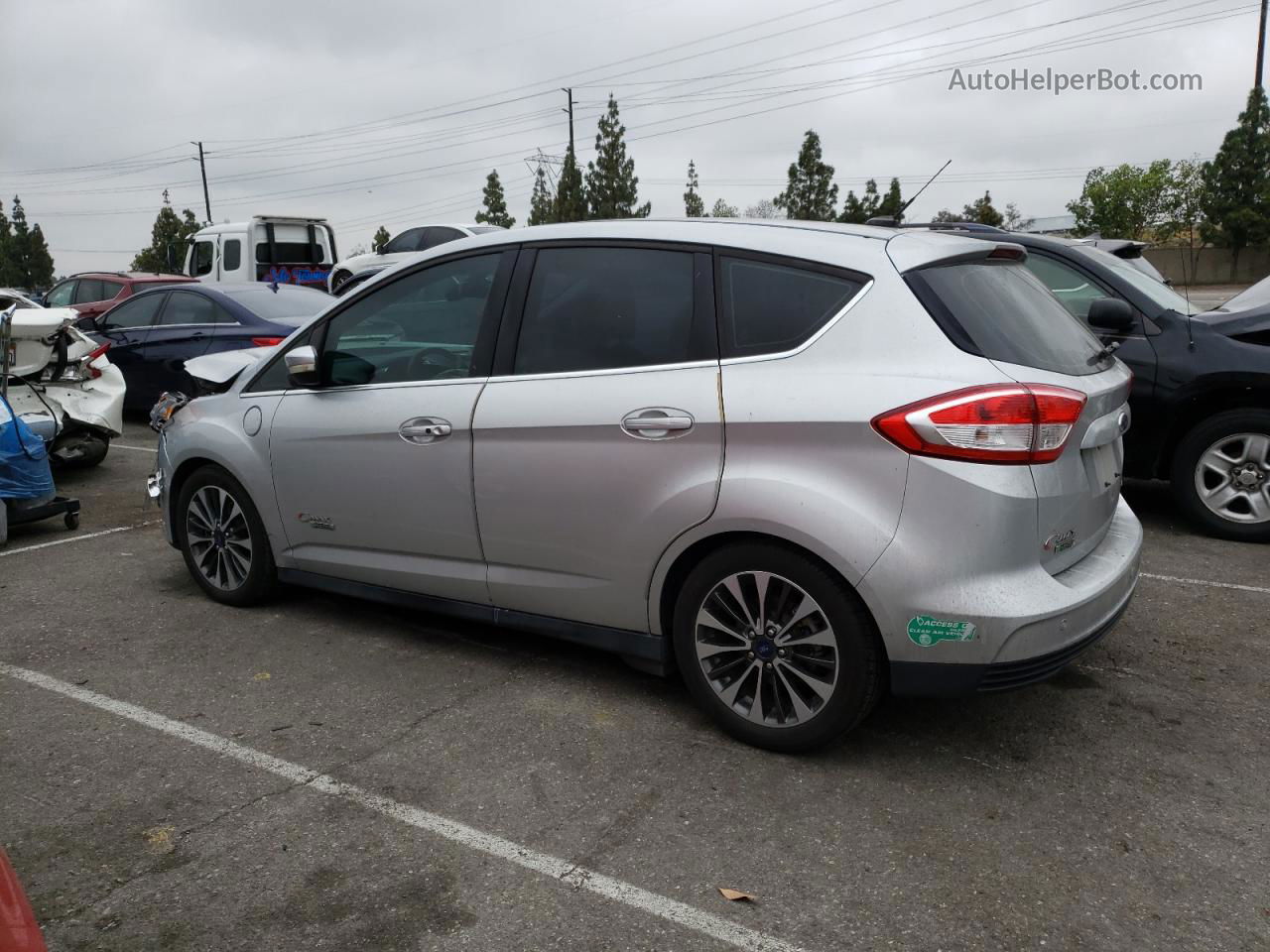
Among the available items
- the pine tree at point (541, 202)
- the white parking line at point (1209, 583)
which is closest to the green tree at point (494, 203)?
the pine tree at point (541, 202)

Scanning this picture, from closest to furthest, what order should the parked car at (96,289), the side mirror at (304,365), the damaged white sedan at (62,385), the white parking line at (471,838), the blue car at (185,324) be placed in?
the white parking line at (471,838), the side mirror at (304,365), the damaged white sedan at (62,385), the blue car at (185,324), the parked car at (96,289)

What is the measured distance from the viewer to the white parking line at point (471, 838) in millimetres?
2707

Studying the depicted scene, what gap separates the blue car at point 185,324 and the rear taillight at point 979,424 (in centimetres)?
842

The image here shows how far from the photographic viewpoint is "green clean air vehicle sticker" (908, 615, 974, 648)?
318cm

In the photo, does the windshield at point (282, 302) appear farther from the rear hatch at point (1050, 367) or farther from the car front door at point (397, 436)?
the rear hatch at point (1050, 367)

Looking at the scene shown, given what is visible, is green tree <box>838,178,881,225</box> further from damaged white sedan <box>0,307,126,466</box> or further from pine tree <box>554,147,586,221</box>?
damaged white sedan <box>0,307,126,466</box>

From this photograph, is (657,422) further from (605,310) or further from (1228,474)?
(1228,474)

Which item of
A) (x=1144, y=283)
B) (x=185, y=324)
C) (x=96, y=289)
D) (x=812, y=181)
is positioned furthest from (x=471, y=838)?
(x=812, y=181)

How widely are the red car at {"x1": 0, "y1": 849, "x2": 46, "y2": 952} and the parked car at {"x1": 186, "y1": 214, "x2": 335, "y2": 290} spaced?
17.7 meters

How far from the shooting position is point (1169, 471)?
6.50m

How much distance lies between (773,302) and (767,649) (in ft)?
3.78

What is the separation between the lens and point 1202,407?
6.36 m

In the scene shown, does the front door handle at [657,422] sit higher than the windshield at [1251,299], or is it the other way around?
the windshield at [1251,299]

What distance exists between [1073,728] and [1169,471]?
332 cm
